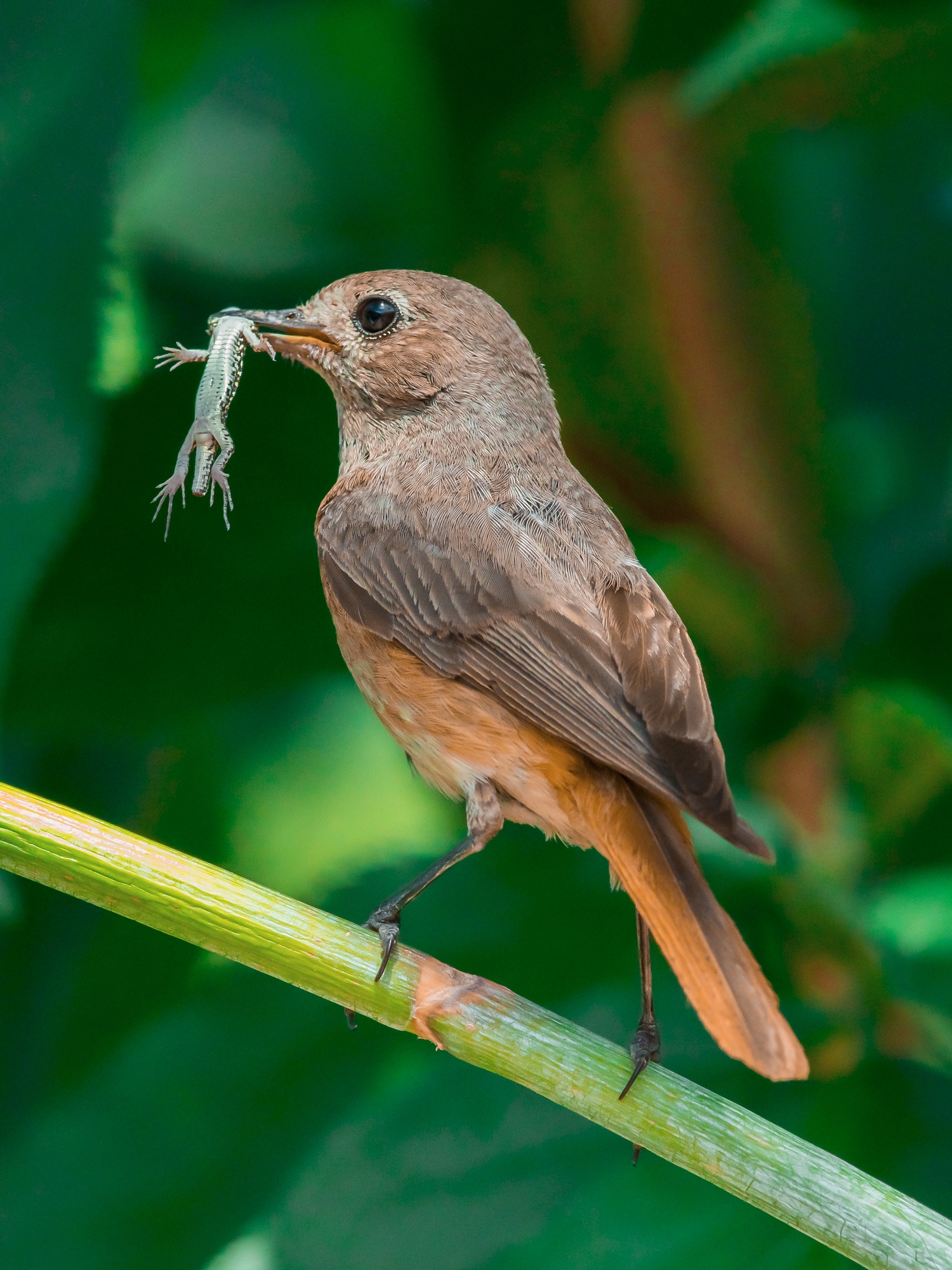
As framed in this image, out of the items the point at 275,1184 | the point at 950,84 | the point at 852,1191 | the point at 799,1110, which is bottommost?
the point at 275,1184

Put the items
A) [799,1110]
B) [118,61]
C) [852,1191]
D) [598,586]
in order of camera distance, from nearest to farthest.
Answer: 1. [852,1191]
2. [598,586]
3. [118,61]
4. [799,1110]

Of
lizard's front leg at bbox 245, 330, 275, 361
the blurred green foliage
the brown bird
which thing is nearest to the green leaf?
the blurred green foliage

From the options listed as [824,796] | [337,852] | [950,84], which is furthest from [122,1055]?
[950,84]

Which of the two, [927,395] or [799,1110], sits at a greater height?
[927,395]

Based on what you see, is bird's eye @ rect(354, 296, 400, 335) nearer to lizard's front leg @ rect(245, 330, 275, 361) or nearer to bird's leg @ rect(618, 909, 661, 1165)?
Answer: lizard's front leg @ rect(245, 330, 275, 361)

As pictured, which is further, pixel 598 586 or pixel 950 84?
pixel 950 84

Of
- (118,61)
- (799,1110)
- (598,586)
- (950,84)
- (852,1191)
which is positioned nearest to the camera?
(852,1191)

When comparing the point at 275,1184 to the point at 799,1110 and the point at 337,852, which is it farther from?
the point at 799,1110

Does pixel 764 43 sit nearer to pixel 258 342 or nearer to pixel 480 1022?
pixel 258 342
